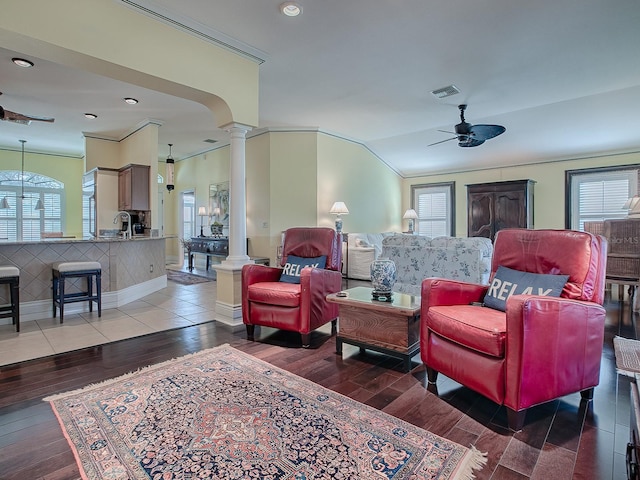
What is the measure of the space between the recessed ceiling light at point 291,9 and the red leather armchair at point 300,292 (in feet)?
6.57

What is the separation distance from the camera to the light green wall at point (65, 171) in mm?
7953

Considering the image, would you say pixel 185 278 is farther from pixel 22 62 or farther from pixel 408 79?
pixel 408 79

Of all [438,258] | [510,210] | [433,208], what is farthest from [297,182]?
[510,210]

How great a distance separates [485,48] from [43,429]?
477 centimetres

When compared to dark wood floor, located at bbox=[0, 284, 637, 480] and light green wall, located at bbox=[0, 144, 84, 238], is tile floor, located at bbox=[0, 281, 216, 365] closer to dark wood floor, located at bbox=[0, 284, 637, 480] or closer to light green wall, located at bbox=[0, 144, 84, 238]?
dark wood floor, located at bbox=[0, 284, 637, 480]

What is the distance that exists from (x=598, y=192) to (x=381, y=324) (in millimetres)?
6453

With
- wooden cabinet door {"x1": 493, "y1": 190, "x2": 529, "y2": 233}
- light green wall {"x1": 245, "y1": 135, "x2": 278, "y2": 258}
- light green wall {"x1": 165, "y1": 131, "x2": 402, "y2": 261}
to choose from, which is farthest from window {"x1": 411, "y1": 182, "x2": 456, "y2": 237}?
light green wall {"x1": 245, "y1": 135, "x2": 278, "y2": 258}

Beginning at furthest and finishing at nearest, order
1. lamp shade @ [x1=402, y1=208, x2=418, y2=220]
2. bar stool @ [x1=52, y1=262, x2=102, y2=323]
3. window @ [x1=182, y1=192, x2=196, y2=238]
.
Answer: window @ [x1=182, y1=192, x2=196, y2=238], lamp shade @ [x1=402, y1=208, x2=418, y2=220], bar stool @ [x1=52, y1=262, x2=102, y2=323]

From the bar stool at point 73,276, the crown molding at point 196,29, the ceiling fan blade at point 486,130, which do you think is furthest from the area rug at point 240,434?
the ceiling fan blade at point 486,130

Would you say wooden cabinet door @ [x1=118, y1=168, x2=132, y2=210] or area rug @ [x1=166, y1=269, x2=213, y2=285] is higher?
wooden cabinet door @ [x1=118, y1=168, x2=132, y2=210]

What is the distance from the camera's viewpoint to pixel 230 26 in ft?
10.4

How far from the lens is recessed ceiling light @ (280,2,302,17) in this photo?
2852 mm

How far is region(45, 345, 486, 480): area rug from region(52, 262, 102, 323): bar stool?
6.95 feet

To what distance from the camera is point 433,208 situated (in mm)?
8844
